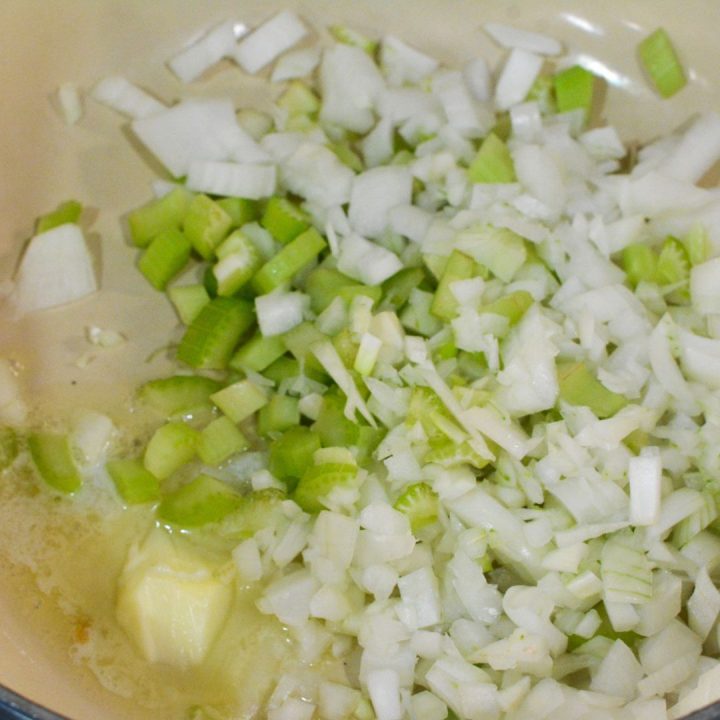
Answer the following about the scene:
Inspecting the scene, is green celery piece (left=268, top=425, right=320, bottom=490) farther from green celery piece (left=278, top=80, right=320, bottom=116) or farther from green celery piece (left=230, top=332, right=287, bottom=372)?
green celery piece (left=278, top=80, right=320, bottom=116)

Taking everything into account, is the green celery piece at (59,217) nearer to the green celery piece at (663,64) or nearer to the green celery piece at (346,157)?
the green celery piece at (346,157)

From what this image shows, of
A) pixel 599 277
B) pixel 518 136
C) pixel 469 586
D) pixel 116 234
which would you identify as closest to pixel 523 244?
pixel 599 277

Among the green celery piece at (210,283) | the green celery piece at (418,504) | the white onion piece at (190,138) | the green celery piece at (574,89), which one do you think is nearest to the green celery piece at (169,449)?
the green celery piece at (210,283)

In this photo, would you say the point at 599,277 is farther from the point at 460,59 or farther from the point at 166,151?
the point at 166,151

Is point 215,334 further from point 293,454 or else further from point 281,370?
point 293,454

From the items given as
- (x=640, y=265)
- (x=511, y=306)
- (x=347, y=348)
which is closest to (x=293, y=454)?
(x=347, y=348)

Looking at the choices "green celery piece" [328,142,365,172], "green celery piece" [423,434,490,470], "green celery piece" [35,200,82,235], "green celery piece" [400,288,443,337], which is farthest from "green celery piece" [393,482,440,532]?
"green celery piece" [35,200,82,235]
